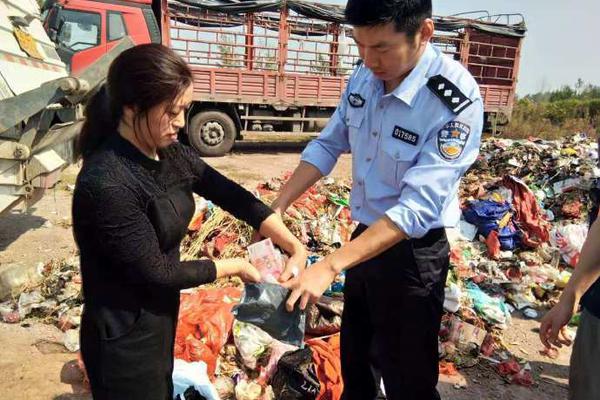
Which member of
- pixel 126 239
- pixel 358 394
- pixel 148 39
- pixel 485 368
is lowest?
pixel 485 368

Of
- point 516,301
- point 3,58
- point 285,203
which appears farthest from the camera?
point 516,301

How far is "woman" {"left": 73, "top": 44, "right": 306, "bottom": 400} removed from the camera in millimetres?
1358

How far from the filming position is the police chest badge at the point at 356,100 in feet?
6.06

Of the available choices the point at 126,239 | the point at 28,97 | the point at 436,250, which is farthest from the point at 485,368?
the point at 28,97

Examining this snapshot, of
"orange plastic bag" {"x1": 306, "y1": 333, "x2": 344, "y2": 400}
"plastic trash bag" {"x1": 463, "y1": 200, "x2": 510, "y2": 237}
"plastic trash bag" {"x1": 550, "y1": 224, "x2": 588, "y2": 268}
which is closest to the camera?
"orange plastic bag" {"x1": 306, "y1": 333, "x2": 344, "y2": 400}

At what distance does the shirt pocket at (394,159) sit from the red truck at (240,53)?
7.24 meters

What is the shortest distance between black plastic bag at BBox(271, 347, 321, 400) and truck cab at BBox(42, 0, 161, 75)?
255 inches

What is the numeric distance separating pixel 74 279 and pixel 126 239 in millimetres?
2931

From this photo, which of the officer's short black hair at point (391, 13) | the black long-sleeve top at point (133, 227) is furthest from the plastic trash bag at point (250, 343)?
the officer's short black hair at point (391, 13)

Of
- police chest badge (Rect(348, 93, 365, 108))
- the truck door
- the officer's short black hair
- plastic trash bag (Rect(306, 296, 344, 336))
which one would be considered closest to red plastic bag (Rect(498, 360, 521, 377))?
plastic trash bag (Rect(306, 296, 344, 336))

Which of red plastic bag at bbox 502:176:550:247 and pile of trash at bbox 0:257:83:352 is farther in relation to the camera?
red plastic bag at bbox 502:176:550:247

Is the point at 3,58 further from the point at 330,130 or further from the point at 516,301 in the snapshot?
the point at 516,301

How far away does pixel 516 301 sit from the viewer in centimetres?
422

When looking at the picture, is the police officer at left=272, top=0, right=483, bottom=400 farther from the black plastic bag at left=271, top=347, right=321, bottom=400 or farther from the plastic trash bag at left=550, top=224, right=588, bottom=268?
the plastic trash bag at left=550, top=224, right=588, bottom=268
